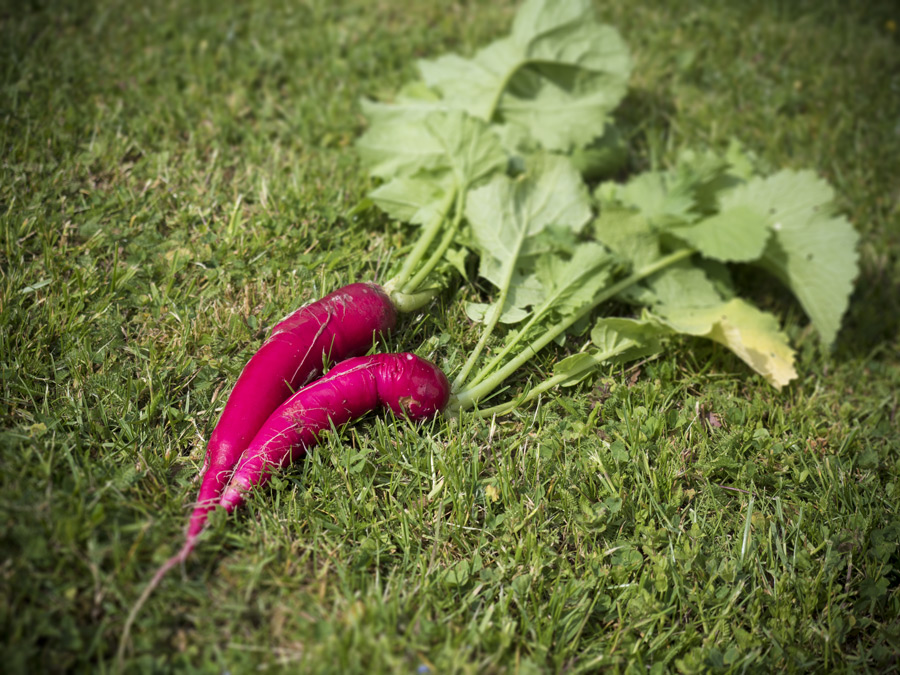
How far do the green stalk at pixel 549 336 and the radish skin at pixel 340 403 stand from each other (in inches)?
4.4

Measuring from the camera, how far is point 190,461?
6.91 feet

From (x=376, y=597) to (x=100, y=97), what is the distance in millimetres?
2802

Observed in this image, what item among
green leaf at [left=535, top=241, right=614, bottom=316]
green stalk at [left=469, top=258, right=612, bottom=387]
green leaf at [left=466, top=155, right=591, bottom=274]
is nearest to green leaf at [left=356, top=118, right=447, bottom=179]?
green leaf at [left=466, top=155, right=591, bottom=274]

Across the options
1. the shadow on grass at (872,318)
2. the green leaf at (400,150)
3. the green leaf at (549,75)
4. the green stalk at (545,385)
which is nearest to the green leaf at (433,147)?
the green leaf at (400,150)

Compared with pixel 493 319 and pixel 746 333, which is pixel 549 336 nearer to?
pixel 493 319

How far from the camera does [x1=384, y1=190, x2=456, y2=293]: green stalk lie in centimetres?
250

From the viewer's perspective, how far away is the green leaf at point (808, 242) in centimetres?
296

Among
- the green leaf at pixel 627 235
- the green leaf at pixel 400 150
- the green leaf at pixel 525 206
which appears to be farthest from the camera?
the green leaf at pixel 400 150

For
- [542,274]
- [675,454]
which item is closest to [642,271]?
[542,274]

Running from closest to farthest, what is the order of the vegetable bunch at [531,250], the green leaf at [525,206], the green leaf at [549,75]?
the vegetable bunch at [531,250] < the green leaf at [525,206] < the green leaf at [549,75]

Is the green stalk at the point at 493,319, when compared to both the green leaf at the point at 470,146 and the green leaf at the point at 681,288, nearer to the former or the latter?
the green leaf at the point at 470,146

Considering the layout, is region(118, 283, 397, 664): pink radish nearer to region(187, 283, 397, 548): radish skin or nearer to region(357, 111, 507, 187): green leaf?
region(187, 283, 397, 548): radish skin

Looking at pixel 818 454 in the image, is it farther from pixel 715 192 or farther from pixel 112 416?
pixel 112 416

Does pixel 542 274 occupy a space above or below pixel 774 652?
above
